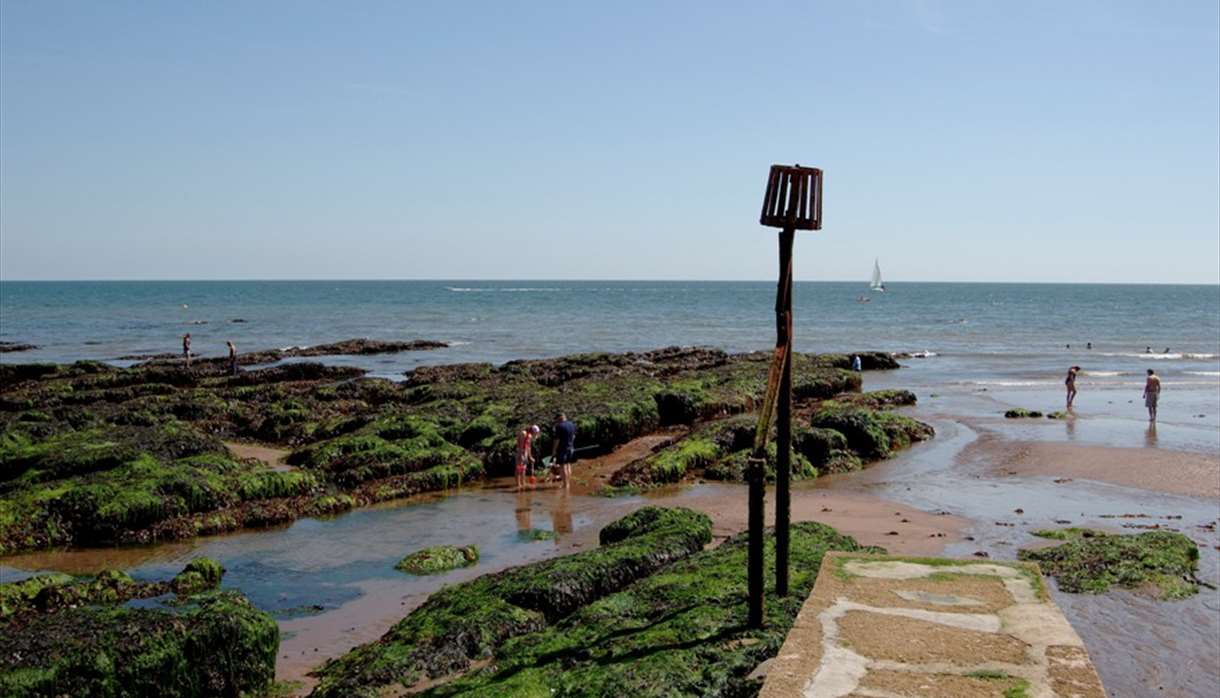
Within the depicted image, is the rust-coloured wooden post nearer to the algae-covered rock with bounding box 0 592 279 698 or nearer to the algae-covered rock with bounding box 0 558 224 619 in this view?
the algae-covered rock with bounding box 0 592 279 698

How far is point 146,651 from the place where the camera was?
8.28 m

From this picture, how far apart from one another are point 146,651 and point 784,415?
232 inches

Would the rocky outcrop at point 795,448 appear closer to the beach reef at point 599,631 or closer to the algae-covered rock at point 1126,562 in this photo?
the algae-covered rock at point 1126,562

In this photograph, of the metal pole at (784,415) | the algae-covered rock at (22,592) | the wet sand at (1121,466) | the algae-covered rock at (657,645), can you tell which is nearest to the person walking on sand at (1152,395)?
the wet sand at (1121,466)

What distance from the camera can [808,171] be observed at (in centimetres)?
730

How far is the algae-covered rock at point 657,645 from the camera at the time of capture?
712 centimetres

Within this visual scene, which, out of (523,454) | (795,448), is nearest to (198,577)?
(523,454)

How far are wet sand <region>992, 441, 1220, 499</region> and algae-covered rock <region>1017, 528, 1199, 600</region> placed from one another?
528 cm

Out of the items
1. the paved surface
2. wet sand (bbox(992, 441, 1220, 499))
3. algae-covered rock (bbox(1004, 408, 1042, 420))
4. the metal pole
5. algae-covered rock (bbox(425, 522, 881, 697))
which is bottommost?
wet sand (bbox(992, 441, 1220, 499))

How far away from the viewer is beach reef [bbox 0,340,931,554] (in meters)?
15.8

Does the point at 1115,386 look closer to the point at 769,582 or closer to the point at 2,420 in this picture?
the point at 769,582

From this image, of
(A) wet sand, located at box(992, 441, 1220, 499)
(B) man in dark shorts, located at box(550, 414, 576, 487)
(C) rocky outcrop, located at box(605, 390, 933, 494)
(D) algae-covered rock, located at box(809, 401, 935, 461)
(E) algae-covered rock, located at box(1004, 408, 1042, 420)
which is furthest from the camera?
(E) algae-covered rock, located at box(1004, 408, 1042, 420)

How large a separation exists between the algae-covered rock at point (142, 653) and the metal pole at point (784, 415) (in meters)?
4.94

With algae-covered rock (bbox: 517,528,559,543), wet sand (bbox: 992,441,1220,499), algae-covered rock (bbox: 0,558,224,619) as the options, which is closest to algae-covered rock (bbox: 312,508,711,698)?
algae-covered rock (bbox: 517,528,559,543)
